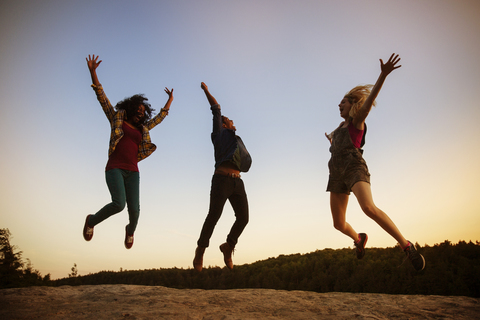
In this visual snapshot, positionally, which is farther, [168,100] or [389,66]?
[168,100]

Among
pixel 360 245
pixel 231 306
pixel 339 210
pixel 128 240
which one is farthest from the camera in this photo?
pixel 128 240

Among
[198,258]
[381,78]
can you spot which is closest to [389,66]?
[381,78]

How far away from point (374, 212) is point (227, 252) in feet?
7.68

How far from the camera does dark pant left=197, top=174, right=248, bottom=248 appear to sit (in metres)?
4.93

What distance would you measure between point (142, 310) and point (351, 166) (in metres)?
3.12

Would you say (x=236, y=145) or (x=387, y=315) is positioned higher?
(x=236, y=145)

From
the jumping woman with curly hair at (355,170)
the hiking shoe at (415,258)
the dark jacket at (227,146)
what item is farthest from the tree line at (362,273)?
the dark jacket at (227,146)

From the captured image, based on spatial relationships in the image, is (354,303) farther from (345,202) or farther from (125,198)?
(125,198)

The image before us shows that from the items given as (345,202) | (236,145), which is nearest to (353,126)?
(345,202)

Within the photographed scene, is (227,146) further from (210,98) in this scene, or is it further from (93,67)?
(93,67)

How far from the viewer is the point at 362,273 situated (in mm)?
9547

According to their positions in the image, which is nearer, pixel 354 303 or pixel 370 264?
pixel 354 303

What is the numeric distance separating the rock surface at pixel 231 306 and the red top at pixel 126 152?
1794 mm

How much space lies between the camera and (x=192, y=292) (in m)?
4.75
